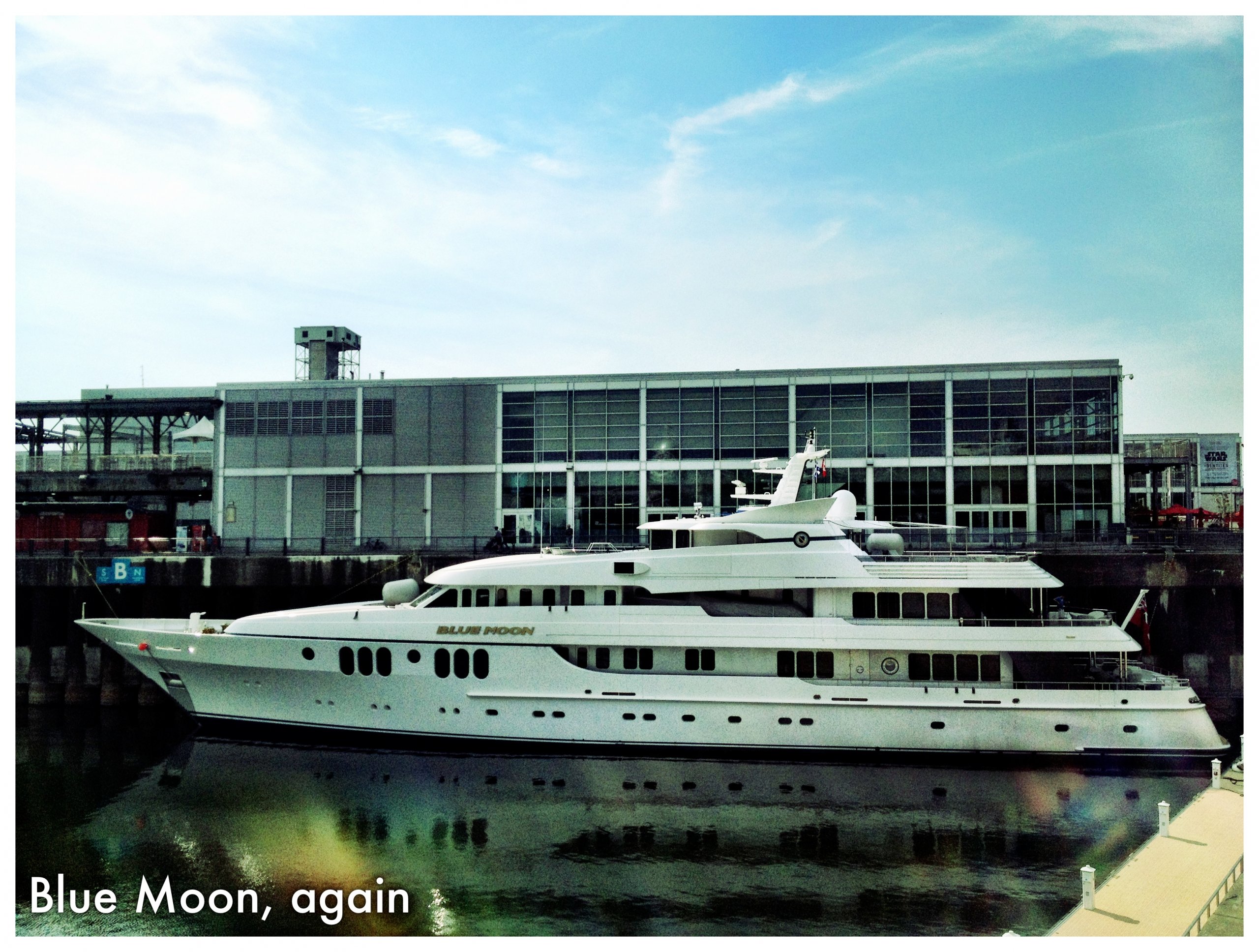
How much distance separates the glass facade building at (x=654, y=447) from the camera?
1208 inches

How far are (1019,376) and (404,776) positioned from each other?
82.5 ft

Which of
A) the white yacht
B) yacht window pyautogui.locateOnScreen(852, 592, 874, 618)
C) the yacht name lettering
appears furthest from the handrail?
the yacht name lettering

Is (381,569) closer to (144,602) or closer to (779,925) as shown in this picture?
(144,602)

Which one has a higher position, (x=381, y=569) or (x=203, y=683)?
(x=381, y=569)

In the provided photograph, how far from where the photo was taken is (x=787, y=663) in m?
18.3

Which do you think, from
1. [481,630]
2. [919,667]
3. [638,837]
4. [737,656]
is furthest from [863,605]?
[481,630]

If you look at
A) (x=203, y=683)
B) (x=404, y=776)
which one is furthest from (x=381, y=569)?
(x=404, y=776)

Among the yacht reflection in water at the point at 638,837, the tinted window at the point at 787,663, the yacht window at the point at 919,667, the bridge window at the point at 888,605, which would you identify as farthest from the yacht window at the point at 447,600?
the yacht window at the point at 919,667

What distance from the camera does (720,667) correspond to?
727 inches

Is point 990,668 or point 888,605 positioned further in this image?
point 888,605

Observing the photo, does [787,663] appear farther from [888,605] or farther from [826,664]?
[888,605]

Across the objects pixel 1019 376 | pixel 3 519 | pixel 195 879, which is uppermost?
pixel 1019 376

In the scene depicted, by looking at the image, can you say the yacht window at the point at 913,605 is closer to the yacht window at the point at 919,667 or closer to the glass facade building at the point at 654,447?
the yacht window at the point at 919,667

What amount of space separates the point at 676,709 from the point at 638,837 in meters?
4.28
